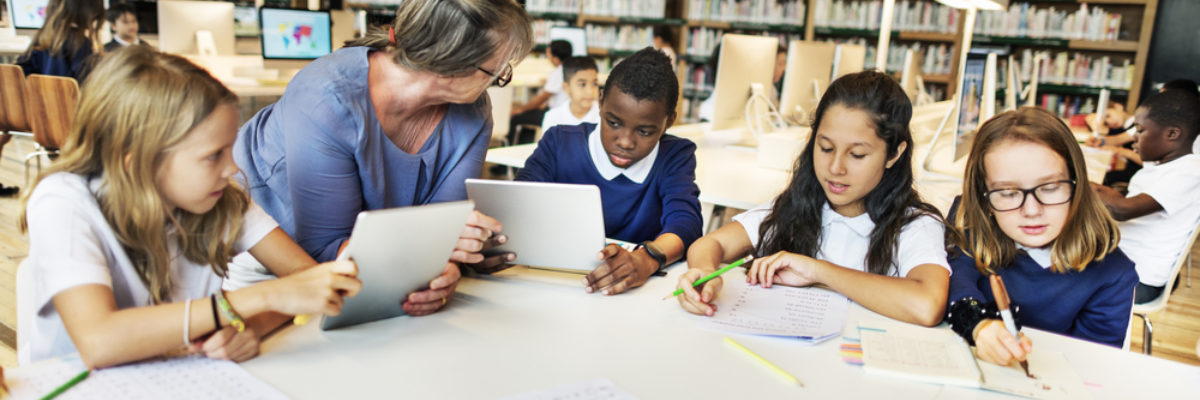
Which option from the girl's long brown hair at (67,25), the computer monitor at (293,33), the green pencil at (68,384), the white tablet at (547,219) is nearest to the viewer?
the green pencil at (68,384)

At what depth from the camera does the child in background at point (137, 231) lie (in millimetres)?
921

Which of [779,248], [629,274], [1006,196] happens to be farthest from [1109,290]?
[629,274]

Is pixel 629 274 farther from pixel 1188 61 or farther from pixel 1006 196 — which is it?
pixel 1188 61

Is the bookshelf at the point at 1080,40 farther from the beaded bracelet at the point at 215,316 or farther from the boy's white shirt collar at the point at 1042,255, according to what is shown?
the beaded bracelet at the point at 215,316

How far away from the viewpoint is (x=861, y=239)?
1.54 metres

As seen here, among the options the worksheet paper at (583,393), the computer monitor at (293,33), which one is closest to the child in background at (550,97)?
the computer monitor at (293,33)

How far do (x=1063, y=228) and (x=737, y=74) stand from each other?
1815mm

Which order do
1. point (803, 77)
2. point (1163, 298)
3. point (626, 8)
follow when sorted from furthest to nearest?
point (626, 8) → point (803, 77) → point (1163, 298)

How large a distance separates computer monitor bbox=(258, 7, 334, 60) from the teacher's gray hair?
3.33 metres

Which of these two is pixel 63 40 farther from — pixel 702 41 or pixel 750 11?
pixel 750 11

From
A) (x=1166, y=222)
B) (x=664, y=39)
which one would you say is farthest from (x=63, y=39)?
(x=1166, y=222)

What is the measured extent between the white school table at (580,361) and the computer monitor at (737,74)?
5.95 feet

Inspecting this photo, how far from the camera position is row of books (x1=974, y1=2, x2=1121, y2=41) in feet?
19.3

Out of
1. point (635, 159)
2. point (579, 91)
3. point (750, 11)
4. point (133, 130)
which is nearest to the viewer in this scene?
point (133, 130)
